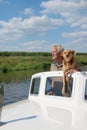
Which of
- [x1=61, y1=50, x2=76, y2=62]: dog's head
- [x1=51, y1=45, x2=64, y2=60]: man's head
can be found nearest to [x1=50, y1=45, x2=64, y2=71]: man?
[x1=51, y1=45, x2=64, y2=60]: man's head

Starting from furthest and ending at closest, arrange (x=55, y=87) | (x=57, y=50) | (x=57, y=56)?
(x=57, y=56)
(x=57, y=50)
(x=55, y=87)

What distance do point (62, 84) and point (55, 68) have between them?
1.07m

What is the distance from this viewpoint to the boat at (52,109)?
5.54m

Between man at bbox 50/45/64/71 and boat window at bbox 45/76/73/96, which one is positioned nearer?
boat window at bbox 45/76/73/96

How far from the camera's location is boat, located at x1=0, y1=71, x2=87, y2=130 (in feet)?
18.2

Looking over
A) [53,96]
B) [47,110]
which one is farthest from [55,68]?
[47,110]

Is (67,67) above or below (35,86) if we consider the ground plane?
above

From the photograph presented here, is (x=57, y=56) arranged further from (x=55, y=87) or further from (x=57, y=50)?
(x=55, y=87)

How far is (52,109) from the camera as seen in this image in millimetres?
6371

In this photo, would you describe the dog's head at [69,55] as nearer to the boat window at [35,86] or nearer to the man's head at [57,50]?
the man's head at [57,50]

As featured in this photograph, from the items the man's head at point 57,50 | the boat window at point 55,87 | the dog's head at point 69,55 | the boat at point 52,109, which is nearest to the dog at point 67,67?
the dog's head at point 69,55

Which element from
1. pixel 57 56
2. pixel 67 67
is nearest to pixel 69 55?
pixel 67 67

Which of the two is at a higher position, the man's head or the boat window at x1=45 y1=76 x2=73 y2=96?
the man's head

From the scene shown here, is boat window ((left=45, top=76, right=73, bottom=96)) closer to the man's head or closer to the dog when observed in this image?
the dog
